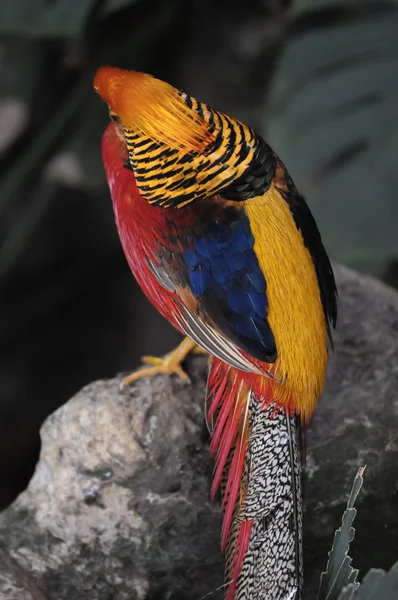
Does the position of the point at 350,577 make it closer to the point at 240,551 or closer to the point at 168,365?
the point at 240,551

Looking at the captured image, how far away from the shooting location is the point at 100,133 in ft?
8.13

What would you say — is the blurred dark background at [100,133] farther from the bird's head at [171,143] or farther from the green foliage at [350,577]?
the green foliage at [350,577]

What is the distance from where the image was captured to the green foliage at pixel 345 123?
1.92 metres

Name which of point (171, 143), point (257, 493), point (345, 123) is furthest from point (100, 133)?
point (257, 493)

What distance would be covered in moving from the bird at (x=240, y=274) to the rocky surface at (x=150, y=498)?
0.14m

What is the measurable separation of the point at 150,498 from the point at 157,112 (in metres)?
0.66

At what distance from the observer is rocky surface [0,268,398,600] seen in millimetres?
1365

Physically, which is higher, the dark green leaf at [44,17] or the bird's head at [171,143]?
the dark green leaf at [44,17]

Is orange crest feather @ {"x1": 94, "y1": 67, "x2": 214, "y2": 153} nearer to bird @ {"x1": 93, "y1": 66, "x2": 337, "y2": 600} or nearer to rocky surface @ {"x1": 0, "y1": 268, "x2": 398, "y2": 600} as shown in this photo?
bird @ {"x1": 93, "y1": 66, "x2": 337, "y2": 600}

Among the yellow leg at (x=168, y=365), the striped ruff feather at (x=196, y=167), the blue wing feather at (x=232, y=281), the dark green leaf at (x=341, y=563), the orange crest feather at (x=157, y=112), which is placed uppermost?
the orange crest feather at (x=157, y=112)

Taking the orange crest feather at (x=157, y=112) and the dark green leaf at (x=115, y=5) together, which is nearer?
the orange crest feather at (x=157, y=112)

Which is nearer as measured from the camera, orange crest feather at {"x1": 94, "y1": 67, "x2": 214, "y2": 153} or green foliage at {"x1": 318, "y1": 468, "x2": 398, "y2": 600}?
green foliage at {"x1": 318, "y1": 468, "x2": 398, "y2": 600}

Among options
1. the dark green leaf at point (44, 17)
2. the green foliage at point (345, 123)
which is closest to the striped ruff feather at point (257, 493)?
the green foliage at point (345, 123)

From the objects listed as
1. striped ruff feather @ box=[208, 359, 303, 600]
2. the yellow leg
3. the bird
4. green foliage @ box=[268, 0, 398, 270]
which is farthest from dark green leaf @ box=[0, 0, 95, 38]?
striped ruff feather @ box=[208, 359, 303, 600]
